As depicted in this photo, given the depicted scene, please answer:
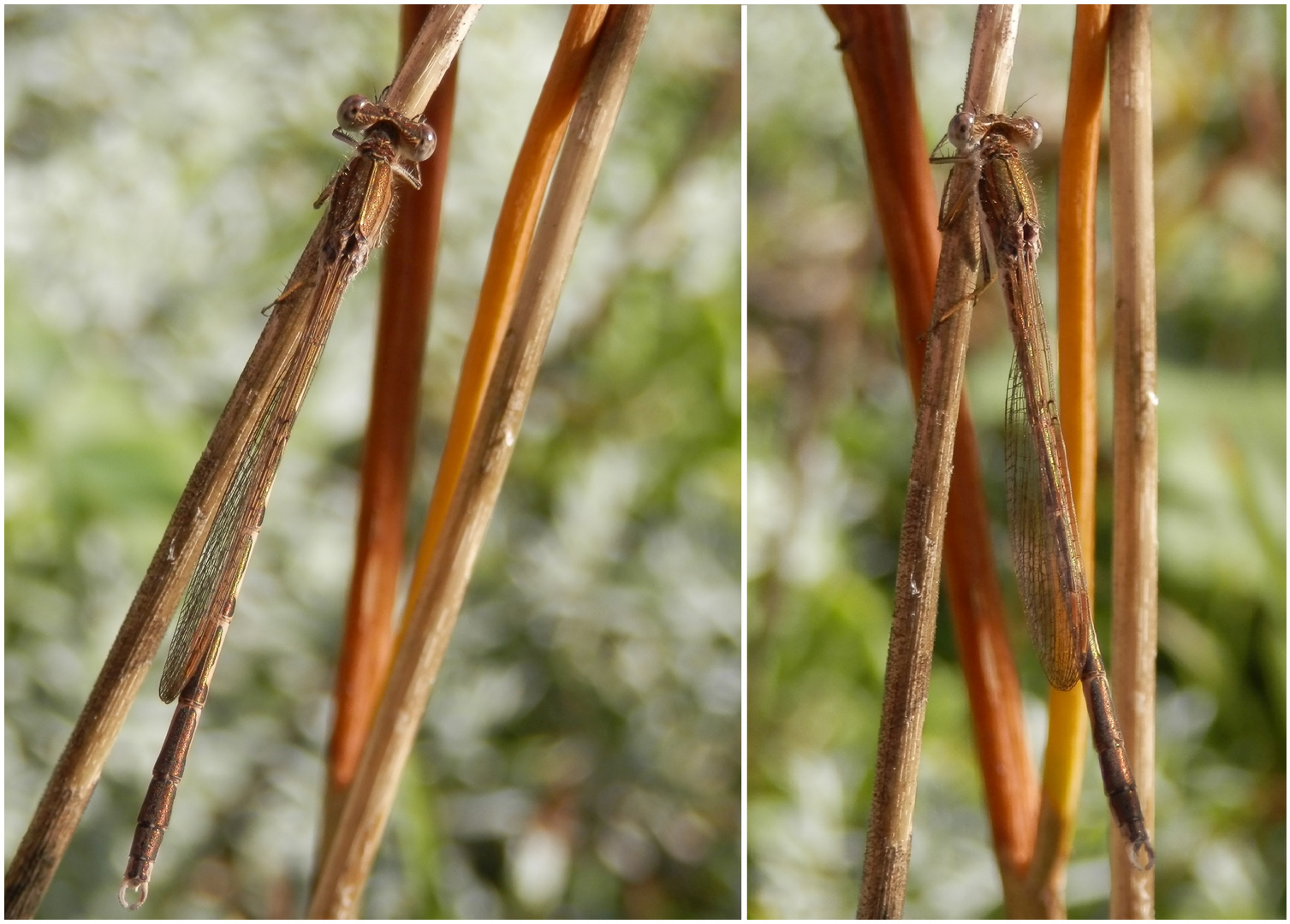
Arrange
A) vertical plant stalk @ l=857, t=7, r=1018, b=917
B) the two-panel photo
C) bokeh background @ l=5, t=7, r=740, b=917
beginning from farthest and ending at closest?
1. bokeh background @ l=5, t=7, r=740, b=917
2. the two-panel photo
3. vertical plant stalk @ l=857, t=7, r=1018, b=917

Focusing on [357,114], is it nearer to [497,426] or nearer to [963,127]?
[497,426]

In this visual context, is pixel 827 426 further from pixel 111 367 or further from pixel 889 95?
pixel 111 367

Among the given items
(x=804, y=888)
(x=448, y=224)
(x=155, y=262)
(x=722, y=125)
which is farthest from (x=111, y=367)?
(x=804, y=888)

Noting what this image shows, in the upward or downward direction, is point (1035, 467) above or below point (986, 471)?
below

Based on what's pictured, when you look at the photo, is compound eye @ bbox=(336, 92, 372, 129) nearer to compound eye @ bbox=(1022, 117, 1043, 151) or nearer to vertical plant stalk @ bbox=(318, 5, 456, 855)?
vertical plant stalk @ bbox=(318, 5, 456, 855)

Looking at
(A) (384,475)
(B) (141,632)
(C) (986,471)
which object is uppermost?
(C) (986,471)

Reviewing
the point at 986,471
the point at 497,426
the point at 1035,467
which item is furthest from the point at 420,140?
the point at 986,471

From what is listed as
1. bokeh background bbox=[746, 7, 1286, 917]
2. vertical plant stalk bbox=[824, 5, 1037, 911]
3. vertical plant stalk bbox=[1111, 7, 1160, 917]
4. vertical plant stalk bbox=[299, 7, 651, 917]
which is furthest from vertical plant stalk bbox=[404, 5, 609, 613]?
bokeh background bbox=[746, 7, 1286, 917]
